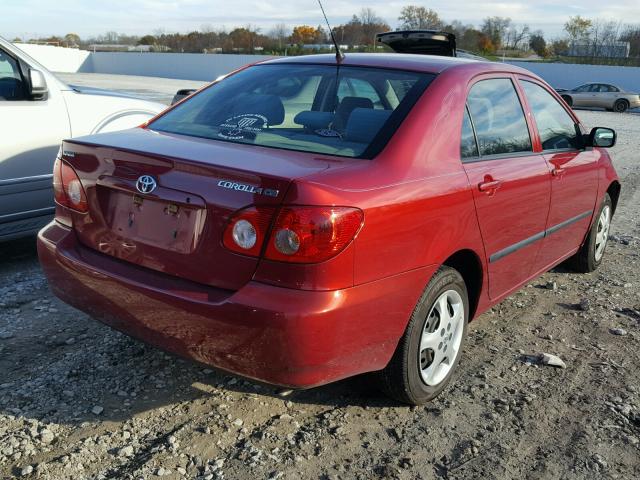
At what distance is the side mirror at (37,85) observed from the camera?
4836 mm

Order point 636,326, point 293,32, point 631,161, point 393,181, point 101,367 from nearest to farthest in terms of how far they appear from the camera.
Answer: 1. point 393,181
2. point 101,367
3. point 636,326
4. point 631,161
5. point 293,32

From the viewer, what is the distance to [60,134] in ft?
16.5

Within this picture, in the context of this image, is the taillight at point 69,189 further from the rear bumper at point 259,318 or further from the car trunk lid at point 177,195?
the rear bumper at point 259,318

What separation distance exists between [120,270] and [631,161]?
40.3ft

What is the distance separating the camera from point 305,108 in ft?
11.5

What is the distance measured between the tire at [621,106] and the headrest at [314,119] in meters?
33.3

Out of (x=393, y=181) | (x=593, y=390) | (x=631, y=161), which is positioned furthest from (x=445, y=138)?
(x=631, y=161)

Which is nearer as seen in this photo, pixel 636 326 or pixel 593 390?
pixel 593 390

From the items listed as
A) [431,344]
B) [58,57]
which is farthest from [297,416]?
[58,57]

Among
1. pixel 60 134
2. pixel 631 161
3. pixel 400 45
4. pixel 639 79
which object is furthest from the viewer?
pixel 639 79

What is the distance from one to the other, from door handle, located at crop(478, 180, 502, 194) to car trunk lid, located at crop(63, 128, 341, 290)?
3.14 ft

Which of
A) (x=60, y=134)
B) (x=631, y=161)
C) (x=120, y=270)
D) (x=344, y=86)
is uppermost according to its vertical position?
(x=344, y=86)

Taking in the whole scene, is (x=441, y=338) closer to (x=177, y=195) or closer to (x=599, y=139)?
(x=177, y=195)

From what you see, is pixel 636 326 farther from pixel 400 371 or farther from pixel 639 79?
pixel 639 79
